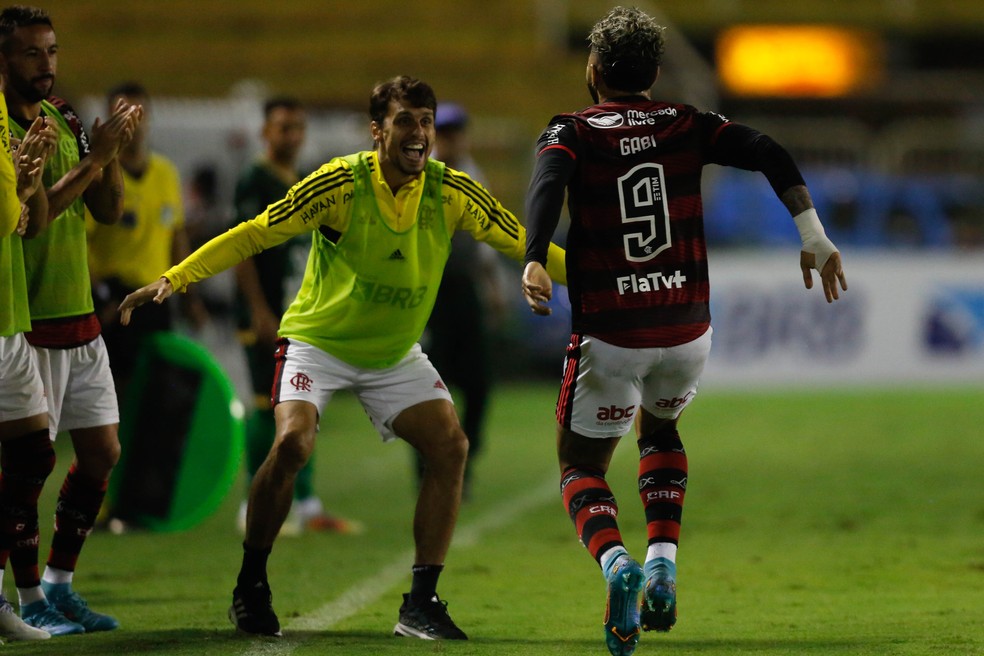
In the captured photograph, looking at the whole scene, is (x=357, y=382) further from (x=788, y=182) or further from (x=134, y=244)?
(x=134, y=244)

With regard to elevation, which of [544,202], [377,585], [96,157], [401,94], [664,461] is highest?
[401,94]

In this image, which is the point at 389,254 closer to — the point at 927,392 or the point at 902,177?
the point at 927,392

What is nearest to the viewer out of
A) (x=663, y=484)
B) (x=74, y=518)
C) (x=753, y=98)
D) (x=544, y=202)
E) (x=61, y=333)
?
(x=544, y=202)

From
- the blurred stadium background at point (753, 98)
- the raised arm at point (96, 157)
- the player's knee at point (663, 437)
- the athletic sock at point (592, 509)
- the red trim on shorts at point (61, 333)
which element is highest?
the blurred stadium background at point (753, 98)

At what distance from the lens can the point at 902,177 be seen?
2241 cm

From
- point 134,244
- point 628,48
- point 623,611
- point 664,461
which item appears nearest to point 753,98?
point 134,244

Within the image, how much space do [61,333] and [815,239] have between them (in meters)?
2.84

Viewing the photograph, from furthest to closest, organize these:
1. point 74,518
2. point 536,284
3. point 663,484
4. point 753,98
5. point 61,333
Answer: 1. point 753,98
2. point 74,518
3. point 61,333
4. point 663,484
5. point 536,284

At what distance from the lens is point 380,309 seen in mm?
5840

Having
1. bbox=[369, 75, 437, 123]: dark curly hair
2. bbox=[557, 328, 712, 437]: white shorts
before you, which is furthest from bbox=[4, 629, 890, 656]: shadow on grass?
bbox=[369, 75, 437, 123]: dark curly hair

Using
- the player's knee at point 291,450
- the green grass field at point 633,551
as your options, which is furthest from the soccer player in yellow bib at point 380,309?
the green grass field at point 633,551

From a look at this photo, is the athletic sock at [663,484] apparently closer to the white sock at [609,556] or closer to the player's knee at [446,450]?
the white sock at [609,556]

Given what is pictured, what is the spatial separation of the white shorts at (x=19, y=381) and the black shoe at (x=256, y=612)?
1017 mm

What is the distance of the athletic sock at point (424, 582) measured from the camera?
18.8 feet
